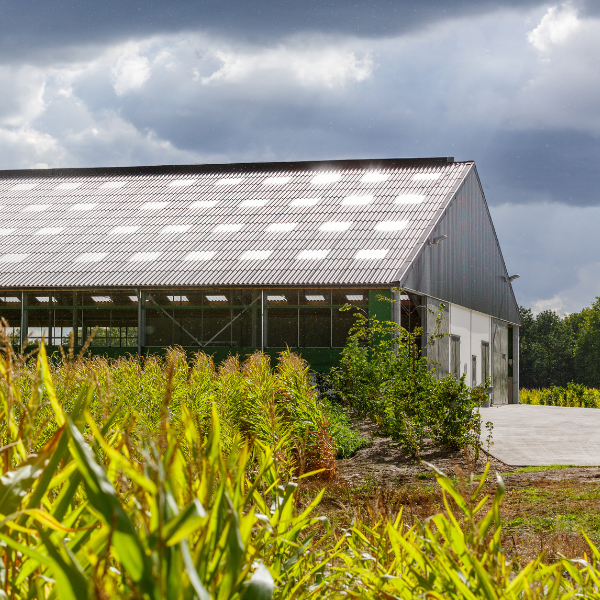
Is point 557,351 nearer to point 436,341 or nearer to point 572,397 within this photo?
point 572,397

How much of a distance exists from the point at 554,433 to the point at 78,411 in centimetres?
1275

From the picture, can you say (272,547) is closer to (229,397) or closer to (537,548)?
(537,548)

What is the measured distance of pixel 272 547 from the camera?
9.03 ft

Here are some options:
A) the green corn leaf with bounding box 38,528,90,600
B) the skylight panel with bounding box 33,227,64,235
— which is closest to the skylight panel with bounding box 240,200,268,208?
the skylight panel with bounding box 33,227,64,235

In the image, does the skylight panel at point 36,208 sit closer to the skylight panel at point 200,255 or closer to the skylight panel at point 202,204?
the skylight panel at point 202,204

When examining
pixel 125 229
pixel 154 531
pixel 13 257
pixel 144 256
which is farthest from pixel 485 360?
pixel 154 531

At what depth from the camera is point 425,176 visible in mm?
25516

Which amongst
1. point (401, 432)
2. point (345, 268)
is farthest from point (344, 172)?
point (401, 432)

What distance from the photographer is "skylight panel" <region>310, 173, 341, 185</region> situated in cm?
2644

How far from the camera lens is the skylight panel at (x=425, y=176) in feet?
82.7

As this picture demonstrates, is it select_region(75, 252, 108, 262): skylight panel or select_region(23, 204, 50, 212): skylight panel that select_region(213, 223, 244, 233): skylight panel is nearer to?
select_region(75, 252, 108, 262): skylight panel

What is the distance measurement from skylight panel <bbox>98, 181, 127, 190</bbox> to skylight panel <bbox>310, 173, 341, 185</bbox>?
842 centimetres

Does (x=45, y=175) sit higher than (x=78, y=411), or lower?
higher

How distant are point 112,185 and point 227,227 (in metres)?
8.16
